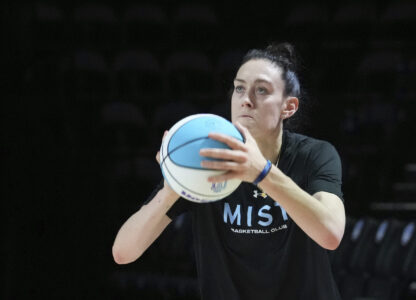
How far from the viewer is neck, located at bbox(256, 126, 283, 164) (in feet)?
9.53

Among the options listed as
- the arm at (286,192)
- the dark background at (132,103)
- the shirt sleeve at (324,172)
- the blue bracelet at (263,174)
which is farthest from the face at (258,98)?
the dark background at (132,103)

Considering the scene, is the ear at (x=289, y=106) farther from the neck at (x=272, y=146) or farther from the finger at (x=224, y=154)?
the finger at (x=224, y=154)

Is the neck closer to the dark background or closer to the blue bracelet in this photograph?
the blue bracelet

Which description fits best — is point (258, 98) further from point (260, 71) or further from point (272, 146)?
point (272, 146)

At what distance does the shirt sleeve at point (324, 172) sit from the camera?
103 inches

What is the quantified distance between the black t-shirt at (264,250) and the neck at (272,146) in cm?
12

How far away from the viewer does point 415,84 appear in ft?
26.1

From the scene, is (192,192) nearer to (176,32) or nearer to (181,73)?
(181,73)

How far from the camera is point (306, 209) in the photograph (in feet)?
7.64

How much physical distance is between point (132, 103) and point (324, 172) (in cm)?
598

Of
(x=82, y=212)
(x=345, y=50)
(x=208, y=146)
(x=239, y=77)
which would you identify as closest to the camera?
(x=208, y=146)

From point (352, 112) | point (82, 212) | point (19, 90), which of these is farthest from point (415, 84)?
point (19, 90)

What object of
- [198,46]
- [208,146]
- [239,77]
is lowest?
[208,146]

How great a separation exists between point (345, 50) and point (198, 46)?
84.2 inches
